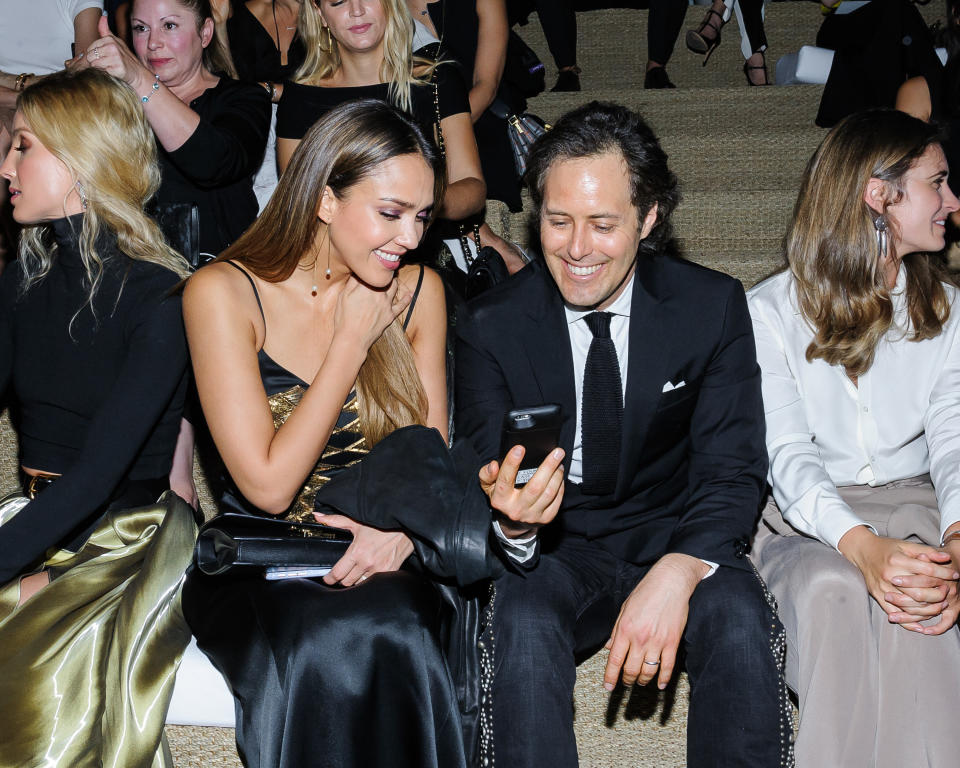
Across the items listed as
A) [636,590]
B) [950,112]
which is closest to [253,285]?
[636,590]

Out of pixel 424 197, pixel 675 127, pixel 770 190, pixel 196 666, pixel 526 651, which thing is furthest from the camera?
pixel 675 127

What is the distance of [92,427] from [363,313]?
0.55 meters

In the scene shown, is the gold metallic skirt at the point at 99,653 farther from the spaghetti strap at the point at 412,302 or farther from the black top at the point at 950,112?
the black top at the point at 950,112

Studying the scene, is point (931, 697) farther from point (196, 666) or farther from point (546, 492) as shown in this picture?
point (196, 666)

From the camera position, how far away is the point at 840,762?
1.66 m

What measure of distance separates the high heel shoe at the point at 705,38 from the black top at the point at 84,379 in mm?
3673

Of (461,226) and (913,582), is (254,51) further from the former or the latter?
(913,582)

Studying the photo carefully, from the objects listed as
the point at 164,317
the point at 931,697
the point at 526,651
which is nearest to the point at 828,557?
the point at 931,697

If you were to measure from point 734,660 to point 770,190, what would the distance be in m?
2.23

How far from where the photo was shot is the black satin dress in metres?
1.57

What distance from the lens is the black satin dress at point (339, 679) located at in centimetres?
157

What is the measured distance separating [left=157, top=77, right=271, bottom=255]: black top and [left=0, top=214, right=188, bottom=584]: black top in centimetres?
60

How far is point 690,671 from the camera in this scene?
1.70 m

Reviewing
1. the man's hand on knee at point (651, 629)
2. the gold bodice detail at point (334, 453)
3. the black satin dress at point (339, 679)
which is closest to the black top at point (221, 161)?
the gold bodice detail at point (334, 453)
